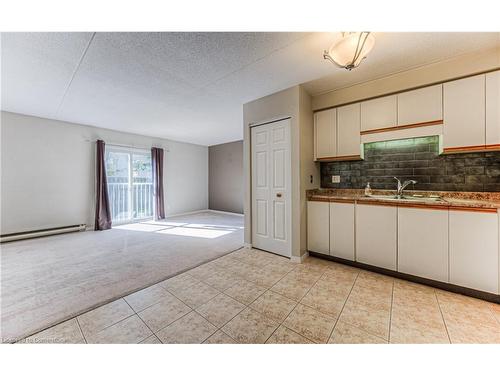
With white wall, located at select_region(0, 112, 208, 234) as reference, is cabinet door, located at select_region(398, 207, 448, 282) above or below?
below

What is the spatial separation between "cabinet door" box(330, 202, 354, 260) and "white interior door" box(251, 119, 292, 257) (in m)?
0.59

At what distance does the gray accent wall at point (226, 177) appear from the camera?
20.8ft

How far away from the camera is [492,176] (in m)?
2.04

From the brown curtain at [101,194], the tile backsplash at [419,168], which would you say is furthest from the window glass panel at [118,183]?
the tile backsplash at [419,168]

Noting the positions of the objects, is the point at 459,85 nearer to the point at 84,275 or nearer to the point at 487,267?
the point at 487,267

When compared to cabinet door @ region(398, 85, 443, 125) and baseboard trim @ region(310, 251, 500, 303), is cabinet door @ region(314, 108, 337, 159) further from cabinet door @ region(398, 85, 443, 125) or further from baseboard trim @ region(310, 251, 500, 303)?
baseboard trim @ region(310, 251, 500, 303)

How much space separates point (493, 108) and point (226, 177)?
5846 millimetres

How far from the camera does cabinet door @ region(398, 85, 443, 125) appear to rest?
210 cm

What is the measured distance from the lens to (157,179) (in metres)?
5.68

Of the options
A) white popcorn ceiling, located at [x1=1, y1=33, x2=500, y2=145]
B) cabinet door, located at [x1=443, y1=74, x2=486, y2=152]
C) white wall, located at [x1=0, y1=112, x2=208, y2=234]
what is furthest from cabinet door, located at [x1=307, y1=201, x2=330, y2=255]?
white wall, located at [x1=0, y1=112, x2=208, y2=234]

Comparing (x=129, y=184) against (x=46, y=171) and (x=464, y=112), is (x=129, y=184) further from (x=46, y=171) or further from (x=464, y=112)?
(x=464, y=112)
